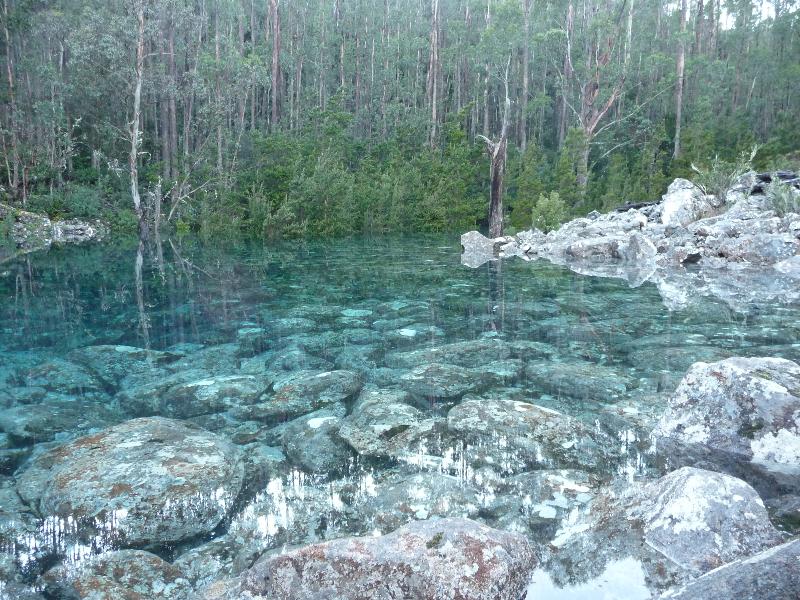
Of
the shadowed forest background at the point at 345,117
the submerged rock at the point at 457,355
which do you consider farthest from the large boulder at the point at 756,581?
A: the shadowed forest background at the point at 345,117

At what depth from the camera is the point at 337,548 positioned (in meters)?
1.95

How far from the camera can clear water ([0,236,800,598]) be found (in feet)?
8.31

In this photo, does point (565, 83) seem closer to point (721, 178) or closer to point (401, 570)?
point (721, 178)

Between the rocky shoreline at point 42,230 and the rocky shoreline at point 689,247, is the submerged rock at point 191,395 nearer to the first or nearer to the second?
the rocky shoreline at point 689,247

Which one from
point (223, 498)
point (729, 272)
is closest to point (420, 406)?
point (223, 498)

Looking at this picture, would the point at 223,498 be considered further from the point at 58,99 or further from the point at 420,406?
the point at 58,99

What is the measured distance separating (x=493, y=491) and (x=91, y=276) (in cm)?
904

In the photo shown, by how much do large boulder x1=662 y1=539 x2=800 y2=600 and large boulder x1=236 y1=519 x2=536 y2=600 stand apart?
614 mm

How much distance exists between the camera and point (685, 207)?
13.8 meters

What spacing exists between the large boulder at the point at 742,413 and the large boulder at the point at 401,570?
1407 millimetres

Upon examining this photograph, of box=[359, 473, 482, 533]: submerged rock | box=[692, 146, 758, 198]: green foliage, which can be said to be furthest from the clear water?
box=[692, 146, 758, 198]: green foliage

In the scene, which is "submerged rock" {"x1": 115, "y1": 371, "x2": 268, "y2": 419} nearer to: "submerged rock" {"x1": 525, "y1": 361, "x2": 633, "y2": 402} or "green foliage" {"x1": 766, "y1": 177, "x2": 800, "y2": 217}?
"submerged rock" {"x1": 525, "y1": 361, "x2": 633, "y2": 402}

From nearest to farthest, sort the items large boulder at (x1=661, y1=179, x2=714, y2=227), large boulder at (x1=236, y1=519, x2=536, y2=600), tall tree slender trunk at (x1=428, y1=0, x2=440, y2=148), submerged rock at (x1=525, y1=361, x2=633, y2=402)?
large boulder at (x1=236, y1=519, x2=536, y2=600) → submerged rock at (x1=525, y1=361, x2=633, y2=402) → large boulder at (x1=661, y1=179, x2=714, y2=227) → tall tree slender trunk at (x1=428, y1=0, x2=440, y2=148)

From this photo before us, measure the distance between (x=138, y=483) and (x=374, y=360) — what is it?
7.92 ft
